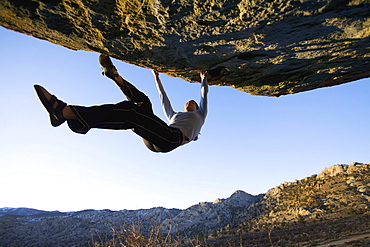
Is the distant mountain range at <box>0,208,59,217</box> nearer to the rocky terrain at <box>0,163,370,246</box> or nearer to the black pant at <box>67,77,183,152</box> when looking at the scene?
the rocky terrain at <box>0,163,370,246</box>

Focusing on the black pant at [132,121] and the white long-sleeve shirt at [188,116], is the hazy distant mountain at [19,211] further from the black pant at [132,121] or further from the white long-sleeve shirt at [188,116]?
the black pant at [132,121]

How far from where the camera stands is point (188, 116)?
378cm

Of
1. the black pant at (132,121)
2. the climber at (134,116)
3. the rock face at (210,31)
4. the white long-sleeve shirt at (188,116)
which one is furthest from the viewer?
the white long-sleeve shirt at (188,116)

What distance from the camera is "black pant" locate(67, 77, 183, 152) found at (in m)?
2.71

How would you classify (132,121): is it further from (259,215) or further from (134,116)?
(259,215)

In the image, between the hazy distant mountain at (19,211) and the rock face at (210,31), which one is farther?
the hazy distant mountain at (19,211)

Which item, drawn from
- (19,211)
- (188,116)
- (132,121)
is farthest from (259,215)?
(19,211)

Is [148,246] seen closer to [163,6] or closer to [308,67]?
[163,6]

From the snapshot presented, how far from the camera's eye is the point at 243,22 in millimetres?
2590

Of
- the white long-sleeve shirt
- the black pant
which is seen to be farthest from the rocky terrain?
the black pant

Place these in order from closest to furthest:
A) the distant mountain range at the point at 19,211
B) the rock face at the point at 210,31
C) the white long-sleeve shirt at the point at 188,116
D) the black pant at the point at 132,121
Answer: the rock face at the point at 210,31 → the black pant at the point at 132,121 → the white long-sleeve shirt at the point at 188,116 → the distant mountain range at the point at 19,211

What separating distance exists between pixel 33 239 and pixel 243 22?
38.3m

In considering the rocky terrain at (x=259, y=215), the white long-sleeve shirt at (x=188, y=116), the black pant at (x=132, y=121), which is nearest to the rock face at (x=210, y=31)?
the white long-sleeve shirt at (x=188, y=116)

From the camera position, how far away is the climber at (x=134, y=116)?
2590 mm
